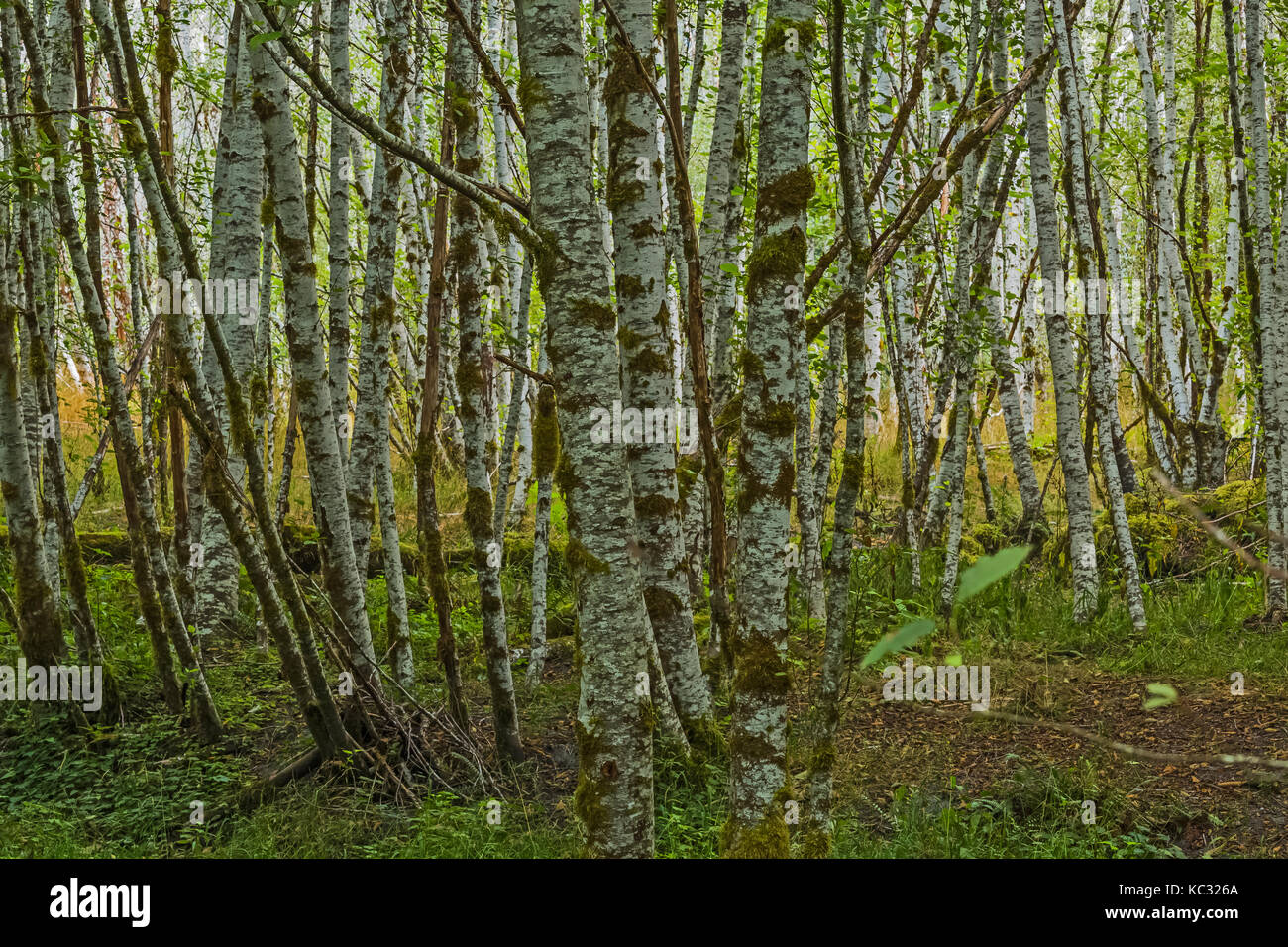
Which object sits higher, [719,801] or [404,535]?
[404,535]

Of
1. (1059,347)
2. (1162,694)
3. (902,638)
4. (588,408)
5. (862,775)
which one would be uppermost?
(1059,347)

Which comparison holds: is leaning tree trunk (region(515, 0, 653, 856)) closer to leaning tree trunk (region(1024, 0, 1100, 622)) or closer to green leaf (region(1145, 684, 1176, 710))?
green leaf (region(1145, 684, 1176, 710))

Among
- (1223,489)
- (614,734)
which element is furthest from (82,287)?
(1223,489)

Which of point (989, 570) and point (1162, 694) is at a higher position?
point (989, 570)

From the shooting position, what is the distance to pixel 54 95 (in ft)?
18.5

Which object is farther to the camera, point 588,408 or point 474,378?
point 474,378

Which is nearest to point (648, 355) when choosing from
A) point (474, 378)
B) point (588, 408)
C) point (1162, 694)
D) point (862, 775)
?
point (474, 378)

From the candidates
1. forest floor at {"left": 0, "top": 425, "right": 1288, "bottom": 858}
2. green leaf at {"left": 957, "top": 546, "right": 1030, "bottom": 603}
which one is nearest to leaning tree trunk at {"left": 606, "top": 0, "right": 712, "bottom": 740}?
forest floor at {"left": 0, "top": 425, "right": 1288, "bottom": 858}

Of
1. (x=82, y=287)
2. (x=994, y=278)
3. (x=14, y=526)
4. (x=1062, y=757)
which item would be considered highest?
(x=994, y=278)

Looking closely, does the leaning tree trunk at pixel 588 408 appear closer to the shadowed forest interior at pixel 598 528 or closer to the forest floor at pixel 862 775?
the shadowed forest interior at pixel 598 528

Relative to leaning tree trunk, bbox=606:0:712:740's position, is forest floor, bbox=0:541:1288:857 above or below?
below

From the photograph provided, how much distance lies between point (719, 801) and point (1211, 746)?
2.85 metres

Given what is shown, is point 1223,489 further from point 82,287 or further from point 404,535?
point 82,287

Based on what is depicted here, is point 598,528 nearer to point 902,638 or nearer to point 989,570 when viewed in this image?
point 902,638
